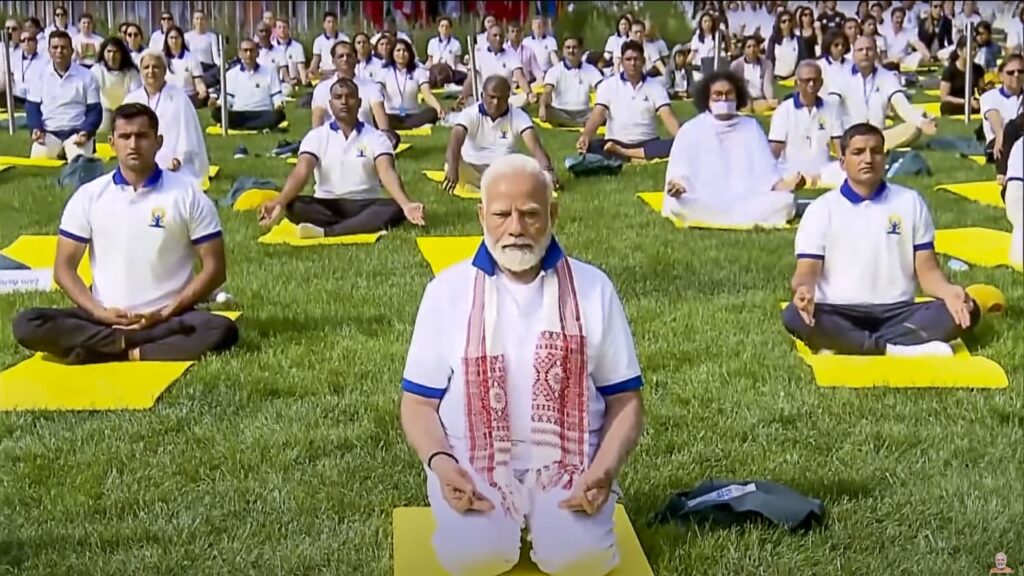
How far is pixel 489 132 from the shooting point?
30.8 feet

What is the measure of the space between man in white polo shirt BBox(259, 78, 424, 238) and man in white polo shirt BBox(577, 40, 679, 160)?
3241 mm

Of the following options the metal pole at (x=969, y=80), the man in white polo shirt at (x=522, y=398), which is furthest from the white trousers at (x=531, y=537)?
the metal pole at (x=969, y=80)

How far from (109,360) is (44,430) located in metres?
0.94

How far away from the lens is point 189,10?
2330 cm

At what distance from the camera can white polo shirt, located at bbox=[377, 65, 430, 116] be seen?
45.8 feet

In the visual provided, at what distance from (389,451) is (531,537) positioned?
1162 mm

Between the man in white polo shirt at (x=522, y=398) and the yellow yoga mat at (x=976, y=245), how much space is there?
434cm

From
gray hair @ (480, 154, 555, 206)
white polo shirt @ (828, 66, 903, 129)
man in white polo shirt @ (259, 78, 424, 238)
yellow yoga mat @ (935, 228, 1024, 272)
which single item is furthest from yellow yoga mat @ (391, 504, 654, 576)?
white polo shirt @ (828, 66, 903, 129)

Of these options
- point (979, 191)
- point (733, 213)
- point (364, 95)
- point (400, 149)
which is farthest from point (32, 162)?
point (979, 191)

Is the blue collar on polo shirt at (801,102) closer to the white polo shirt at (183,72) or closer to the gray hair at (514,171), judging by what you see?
the gray hair at (514,171)

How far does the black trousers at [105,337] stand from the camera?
5.42m

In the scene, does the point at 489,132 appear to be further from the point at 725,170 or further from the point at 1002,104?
the point at 1002,104

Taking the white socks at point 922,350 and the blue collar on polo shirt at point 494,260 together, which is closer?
the blue collar on polo shirt at point 494,260

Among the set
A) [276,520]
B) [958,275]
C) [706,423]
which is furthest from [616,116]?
[276,520]
